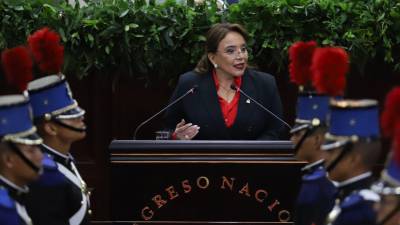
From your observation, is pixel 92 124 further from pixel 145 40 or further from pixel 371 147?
pixel 371 147

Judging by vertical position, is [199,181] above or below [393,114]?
below

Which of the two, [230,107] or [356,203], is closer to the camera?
[356,203]

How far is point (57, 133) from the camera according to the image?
181 inches

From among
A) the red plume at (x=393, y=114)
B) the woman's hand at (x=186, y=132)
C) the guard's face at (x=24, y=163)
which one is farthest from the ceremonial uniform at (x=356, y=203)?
the woman's hand at (x=186, y=132)

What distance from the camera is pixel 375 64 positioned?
6.66 metres

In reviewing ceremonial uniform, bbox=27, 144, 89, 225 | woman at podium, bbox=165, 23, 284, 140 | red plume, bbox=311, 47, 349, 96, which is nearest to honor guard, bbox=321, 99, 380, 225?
red plume, bbox=311, 47, 349, 96

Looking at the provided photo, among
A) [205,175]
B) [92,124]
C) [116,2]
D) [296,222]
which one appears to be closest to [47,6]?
[116,2]

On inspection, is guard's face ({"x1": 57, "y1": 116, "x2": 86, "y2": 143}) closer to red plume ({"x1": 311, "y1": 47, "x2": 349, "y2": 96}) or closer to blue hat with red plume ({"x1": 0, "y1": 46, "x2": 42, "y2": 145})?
blue hat with red plume ({"x1": 0, "y1": 46, "x2": 42, "y2": 145})

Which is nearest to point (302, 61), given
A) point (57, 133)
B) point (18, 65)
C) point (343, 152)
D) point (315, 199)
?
point (315, 199)

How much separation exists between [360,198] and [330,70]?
1.98ft

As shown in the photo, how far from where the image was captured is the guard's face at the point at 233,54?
6.13 meters

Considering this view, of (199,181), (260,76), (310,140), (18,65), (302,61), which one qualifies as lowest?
(199,181)

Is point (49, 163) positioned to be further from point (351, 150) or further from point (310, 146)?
point (351, 150)

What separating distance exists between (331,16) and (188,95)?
118 centimetres
